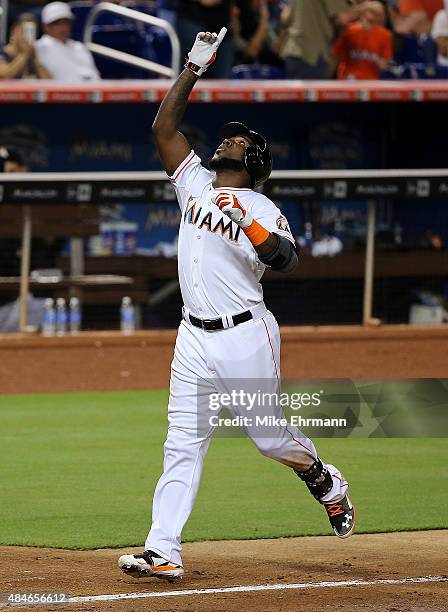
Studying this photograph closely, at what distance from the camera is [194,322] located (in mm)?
5648

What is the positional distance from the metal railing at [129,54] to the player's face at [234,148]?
800 centimetres

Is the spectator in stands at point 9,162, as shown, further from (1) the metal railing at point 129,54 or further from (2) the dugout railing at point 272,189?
(1) the metal railing at point 129,54

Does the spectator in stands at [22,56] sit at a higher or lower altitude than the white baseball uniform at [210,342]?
higher

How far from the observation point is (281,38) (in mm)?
14562

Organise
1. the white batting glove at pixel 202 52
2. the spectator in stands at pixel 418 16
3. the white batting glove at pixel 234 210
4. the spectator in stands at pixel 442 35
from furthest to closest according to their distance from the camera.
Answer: the spectator in stands at pixel 418 16, the spectator in stands at pixel 442 35, the white batting glove at pixel 202 52, the white batting glove at pixel 234 210

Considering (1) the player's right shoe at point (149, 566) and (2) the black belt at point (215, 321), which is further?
(2) the black belt at point (215, 321)

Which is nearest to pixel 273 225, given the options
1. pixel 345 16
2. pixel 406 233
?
pixel 406 233

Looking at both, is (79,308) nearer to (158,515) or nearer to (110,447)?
(110,447)

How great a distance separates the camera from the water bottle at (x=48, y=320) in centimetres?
1230

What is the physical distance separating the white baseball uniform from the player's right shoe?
144 millimetres

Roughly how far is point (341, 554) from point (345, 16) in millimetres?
9383

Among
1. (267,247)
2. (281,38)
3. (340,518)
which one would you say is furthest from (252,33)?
(267,247)

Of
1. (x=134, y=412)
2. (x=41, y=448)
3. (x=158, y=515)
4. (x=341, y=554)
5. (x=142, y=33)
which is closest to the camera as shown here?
(x=158, y=515)

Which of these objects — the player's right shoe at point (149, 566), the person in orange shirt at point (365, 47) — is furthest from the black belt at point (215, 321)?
the person in orange shirt at point (365, 47)
